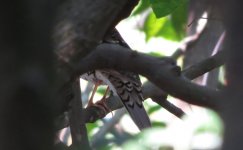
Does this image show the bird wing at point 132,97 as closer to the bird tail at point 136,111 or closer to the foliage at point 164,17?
the bird tail at point 136,111

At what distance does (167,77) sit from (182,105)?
118 inches

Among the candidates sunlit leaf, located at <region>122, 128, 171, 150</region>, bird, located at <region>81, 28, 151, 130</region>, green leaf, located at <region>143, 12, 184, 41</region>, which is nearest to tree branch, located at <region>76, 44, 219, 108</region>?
sunlit leaf, located at <region>122, 128, 171, 150</region>

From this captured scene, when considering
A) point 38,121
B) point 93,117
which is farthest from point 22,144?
point 93,117

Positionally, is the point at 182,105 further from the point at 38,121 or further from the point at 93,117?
the point at 38,121

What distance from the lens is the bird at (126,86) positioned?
4.56 meters

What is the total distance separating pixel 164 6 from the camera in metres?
2.42

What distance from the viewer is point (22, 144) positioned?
62 cm

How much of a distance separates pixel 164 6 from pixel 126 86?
2654 millimetres

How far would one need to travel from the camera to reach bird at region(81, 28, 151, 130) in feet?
15.0

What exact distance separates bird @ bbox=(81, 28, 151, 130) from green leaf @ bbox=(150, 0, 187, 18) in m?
1.86

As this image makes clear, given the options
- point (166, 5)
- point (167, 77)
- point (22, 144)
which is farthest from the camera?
point (166, 5)

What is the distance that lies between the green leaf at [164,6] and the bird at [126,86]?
186 cm

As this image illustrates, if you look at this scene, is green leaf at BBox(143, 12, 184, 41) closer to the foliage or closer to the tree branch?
the foliage

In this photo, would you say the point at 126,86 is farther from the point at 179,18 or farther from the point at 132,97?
the point at 179,18
